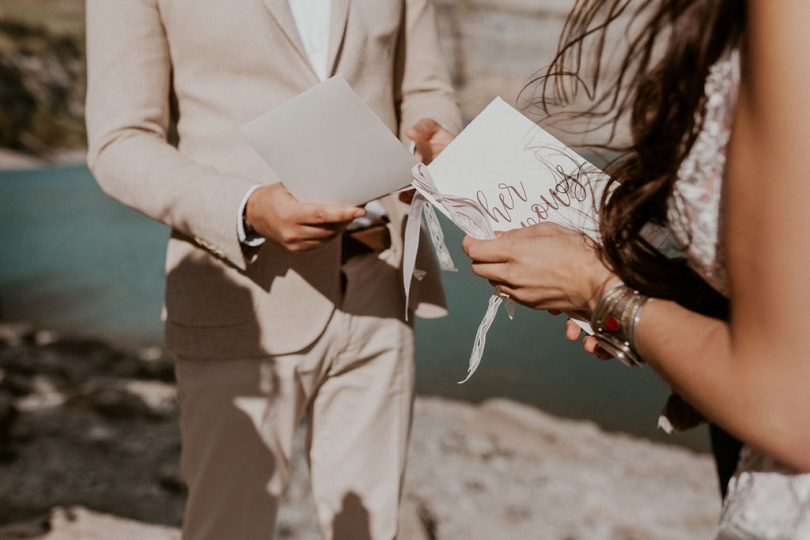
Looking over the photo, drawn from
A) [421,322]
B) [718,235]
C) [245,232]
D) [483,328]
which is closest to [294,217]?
[245,232]

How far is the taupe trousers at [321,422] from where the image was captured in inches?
58.4

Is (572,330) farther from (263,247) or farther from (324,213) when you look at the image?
(263,247)

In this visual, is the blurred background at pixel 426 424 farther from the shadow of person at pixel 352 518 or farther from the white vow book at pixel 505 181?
the shadow of person at pixel 352 518

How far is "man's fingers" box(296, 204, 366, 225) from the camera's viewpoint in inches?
48.1

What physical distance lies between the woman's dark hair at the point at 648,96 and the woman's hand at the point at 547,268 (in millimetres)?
38

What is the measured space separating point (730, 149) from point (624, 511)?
3.38 m

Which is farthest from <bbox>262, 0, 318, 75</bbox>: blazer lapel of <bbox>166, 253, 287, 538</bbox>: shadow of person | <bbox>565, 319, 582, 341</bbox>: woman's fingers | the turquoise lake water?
the turquoise lake water

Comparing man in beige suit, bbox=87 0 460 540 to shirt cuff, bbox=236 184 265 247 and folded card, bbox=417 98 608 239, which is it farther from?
folded card, bbox=417 98 608 239

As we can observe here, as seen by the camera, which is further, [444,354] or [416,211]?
[444,354]

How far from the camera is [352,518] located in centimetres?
167

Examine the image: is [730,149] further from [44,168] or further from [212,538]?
[44,168]

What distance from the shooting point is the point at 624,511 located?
3.62 metres

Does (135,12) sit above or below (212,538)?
above

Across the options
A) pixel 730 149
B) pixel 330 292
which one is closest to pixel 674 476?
pixel 330 292
